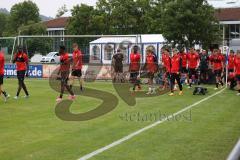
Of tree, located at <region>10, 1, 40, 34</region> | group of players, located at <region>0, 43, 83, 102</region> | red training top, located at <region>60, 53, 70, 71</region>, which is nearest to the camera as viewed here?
group of players, located at <region>0, 43, 83, 102</region>

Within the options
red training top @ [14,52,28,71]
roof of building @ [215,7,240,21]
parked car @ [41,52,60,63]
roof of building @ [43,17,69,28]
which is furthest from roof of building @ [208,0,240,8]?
red training top @ [14,52,28,71]

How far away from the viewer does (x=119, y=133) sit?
10633 mm

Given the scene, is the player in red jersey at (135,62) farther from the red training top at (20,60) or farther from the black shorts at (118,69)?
the red training top at (20,60)

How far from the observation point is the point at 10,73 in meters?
33.2

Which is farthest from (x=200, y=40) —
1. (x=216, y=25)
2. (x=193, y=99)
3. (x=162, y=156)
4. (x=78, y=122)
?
(x=162, y=156)

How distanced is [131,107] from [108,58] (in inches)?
701

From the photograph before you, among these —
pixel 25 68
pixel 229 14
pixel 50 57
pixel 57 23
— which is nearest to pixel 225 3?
pixel 229 14

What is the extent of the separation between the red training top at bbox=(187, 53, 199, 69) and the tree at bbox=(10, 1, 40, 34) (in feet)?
210

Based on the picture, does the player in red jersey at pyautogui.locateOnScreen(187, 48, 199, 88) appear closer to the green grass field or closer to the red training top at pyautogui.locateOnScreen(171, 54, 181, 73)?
the red training top at pyautogui.locateOnScreen(171, 54, 181, 73)

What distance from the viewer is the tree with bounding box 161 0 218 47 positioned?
38.9 metres

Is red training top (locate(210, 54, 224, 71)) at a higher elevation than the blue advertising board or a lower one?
higher

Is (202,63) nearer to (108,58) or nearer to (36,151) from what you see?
(108,58)

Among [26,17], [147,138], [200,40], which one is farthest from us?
[26,17]

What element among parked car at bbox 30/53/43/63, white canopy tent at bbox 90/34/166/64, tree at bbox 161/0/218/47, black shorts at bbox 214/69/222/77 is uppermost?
tree at bbox 161/0/218/47
